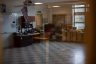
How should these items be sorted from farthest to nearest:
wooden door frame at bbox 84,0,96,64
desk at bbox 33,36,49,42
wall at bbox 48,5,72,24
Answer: desk at bbox 33,36,49,42 → wall at bbox 48,5,72,24 → wooden door frame at bbox 84,0,96,64

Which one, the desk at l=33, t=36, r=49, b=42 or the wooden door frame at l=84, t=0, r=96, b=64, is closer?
the wooden door frame at l=84, t=0, r=96, b=64

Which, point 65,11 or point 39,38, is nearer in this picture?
point 39,38

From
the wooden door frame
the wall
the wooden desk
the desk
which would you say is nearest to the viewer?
the wooden door frame

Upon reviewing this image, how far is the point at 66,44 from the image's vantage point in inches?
368

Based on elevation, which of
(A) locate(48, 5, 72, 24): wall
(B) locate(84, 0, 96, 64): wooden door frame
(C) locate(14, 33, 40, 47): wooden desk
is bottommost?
(C) locate(14, 33, 40, 47): wooden desk

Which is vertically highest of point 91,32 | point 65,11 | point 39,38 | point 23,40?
point 65,11

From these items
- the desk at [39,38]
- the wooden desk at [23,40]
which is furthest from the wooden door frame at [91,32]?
the wooden desk at [23,40]

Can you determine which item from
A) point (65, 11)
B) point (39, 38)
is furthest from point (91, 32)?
point (65, 11)

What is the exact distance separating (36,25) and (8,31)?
54.6 inches

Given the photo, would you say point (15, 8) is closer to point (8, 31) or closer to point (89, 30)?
point (8, 31)

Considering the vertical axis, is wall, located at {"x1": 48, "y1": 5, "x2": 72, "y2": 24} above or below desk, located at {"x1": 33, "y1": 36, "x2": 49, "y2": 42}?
above

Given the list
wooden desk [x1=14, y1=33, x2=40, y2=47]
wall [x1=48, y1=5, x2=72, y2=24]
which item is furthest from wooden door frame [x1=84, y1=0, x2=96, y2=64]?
wooden desk [x1=14, y1=33, x2=40, y2=47]

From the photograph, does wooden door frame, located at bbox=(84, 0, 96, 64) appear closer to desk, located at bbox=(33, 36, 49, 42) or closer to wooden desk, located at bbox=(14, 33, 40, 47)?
desk, located at bbox=(33, 36, 49, 42)

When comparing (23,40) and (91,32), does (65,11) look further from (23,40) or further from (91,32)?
(91,32)
